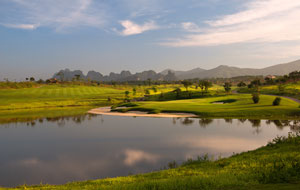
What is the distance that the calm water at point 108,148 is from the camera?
2205 centimetres

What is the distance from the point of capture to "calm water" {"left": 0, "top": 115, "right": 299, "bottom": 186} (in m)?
22.0

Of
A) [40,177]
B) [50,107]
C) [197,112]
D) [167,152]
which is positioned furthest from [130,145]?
[50,107]

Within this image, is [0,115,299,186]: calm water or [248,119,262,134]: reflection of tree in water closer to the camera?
[0,115,299,186]: calm water

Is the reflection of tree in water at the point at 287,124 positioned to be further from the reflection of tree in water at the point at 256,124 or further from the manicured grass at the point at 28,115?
the manicured grass at the point at 28,115

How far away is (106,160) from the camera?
25.1 metres

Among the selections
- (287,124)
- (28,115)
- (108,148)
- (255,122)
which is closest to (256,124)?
(255,122)

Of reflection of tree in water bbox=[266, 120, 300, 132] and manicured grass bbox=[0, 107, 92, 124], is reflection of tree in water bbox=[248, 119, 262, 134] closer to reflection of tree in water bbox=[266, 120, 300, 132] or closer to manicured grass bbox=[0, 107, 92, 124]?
reflection of tree in water bbox=[266, 120, 300, 132]

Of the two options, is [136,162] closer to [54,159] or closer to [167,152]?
[167,152]

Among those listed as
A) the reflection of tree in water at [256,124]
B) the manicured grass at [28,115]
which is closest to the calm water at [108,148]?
the reflection of tree in water at [256,124]

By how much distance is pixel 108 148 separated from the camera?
30.1 meters

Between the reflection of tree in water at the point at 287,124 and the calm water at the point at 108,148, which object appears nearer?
the calm water at the point at 108,148

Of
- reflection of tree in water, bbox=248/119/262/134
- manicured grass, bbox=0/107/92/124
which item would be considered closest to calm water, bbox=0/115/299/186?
reflection of tree in water, bbox=248/119/262/134

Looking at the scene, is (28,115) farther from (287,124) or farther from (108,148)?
(287,124)

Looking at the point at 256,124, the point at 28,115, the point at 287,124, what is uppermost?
the point at 287,124
